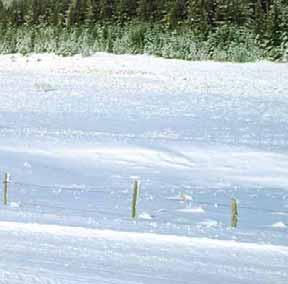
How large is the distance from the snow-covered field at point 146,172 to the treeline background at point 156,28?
23.0ft

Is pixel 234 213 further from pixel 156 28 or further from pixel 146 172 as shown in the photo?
pixel 156 28

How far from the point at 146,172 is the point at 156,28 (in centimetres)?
6058

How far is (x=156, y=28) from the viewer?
89.2 meters

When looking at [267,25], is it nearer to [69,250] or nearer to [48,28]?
[48,28]

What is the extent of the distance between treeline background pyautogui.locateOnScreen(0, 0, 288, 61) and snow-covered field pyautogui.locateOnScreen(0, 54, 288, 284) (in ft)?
23.0

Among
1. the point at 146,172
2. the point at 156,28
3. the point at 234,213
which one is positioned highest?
the point at 156,28

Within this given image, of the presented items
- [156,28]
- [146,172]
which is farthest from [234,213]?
[156,28]

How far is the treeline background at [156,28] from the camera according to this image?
3209 inches

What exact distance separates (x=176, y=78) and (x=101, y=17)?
1259 inches

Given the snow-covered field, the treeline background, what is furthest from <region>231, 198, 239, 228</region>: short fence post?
the treeline background

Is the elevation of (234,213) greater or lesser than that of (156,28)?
lesser

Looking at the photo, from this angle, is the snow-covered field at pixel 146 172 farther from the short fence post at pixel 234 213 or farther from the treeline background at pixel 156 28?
the treeline background at pixel 156 28

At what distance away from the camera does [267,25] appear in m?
82.0

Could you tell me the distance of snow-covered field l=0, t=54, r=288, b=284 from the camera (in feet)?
45.5
